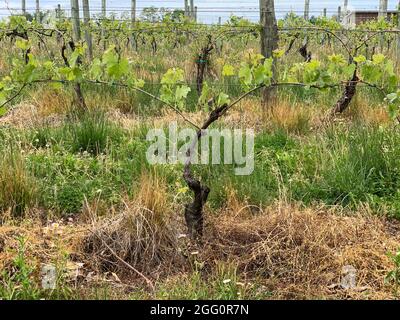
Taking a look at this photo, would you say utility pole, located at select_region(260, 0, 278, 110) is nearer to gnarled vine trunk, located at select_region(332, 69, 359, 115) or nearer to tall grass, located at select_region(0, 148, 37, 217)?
gnarled vine trunk, located at select_region(332, 69, 359, 115)

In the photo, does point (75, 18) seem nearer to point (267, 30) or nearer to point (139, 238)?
point (267, 30)

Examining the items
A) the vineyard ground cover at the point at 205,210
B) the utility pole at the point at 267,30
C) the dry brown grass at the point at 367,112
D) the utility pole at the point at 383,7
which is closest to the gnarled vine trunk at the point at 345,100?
the dry brown grass at the point at 367,112

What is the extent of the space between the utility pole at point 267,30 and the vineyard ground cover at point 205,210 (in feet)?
4.20

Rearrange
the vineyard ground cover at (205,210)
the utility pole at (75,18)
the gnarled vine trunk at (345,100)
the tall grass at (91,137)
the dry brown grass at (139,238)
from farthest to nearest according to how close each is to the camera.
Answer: the utility pole at (75,18), the gnarled vine trunk at (345,100), the tall grass at (91,137), the dry brown grass at (139,238), the vineyard ground cover at (205,210)

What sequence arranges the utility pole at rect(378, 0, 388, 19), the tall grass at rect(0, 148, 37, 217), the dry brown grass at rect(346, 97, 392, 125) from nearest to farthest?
the tall grass at rect(0, 148, 37, 217), the dry brown grass at rect(346, 97, 392, 125), the utility pole at rect(378, 0, 388, 19)

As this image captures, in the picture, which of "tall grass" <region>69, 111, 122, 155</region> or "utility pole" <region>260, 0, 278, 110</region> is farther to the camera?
"utility pole" <region>260, 0, 278, 110</region>

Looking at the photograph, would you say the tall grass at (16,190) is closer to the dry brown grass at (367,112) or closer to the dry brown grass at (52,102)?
the dry brown grass at (52,102)

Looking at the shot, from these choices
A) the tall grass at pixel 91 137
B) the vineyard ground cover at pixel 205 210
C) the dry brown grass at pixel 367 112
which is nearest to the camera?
the vineyard ground cover at pixel 205 210

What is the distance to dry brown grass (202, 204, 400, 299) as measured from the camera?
9.64 feet

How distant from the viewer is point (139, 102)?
6.93 m

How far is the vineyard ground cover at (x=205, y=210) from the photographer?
2.93m

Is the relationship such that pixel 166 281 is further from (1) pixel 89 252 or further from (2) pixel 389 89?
(2) pixel 389 89

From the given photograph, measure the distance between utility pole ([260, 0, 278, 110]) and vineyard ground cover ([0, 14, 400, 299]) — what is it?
4.20ft

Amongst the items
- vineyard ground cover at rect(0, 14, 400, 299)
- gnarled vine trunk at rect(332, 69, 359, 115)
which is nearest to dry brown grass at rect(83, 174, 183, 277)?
vineyard ground cover at rect(0, 14, 400, 299)
